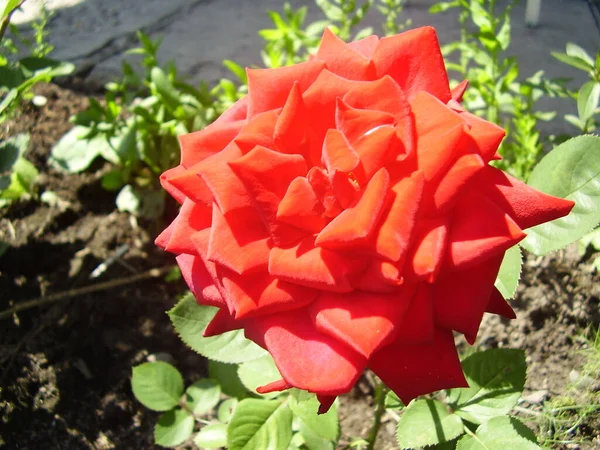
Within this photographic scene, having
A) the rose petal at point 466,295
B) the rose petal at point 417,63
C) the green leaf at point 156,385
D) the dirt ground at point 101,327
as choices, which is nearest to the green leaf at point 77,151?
the dirt ground at point 101,327

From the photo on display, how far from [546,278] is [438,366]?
76 centimetres

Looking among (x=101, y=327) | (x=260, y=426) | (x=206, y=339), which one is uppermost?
(x=206, y=339)

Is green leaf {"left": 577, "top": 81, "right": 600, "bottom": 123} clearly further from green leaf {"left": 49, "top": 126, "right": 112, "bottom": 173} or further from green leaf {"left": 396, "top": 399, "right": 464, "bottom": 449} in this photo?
green leaf {"left": 49, "top": 126, "right": 112, "bottom": 173}

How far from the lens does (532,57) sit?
6.21 ft

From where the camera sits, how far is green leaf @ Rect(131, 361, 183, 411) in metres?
1.06

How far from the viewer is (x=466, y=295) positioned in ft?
1.91

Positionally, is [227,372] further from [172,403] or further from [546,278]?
[546,278]

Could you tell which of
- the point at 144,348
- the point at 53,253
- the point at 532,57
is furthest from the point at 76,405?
the point at 532,57

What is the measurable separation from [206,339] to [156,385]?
0.76ft

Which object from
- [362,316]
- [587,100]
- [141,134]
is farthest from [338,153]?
[141,134]

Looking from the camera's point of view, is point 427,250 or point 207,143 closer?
point 427,250

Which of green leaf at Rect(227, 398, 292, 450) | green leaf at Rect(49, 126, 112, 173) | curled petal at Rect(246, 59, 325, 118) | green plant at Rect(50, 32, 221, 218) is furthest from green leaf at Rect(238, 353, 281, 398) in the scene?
green leaf at Rect(49, 126, 112, 173)

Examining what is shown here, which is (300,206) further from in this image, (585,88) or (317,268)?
(585,88)

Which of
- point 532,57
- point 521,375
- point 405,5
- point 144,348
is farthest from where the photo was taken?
point 405,5
